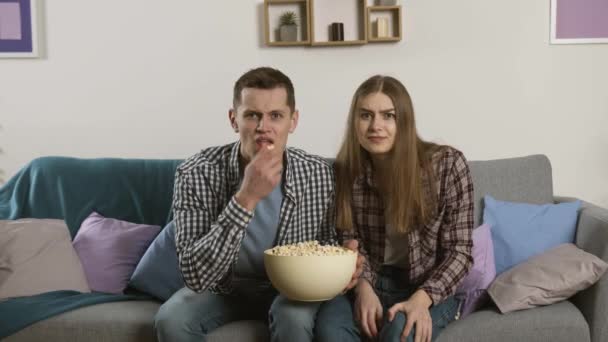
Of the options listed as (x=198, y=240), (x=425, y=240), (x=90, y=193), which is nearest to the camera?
(x=198, y=240)

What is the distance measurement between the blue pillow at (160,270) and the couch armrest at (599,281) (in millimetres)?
1267

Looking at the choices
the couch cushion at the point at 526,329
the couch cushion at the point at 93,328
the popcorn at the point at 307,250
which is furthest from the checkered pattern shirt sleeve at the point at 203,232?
the couch cushion at the point at 526,329

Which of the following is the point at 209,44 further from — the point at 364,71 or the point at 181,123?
the point at 364,71

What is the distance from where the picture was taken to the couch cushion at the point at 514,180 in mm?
2416

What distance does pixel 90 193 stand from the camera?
257 cm

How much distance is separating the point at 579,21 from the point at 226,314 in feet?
7.33

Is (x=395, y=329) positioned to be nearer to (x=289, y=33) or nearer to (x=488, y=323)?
(x=488, y=323)

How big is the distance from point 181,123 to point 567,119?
1.85 m

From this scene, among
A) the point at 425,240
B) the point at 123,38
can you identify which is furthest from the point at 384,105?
the point at 123,38

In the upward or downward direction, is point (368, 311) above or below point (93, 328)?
above

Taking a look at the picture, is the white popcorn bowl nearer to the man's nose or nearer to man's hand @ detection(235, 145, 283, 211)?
man's hand @ detection(235, 145, 283, 211)

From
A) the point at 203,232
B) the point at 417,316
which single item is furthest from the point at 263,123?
the point at 417,316

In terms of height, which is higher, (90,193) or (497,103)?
(497,103)

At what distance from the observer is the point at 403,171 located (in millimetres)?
1848
